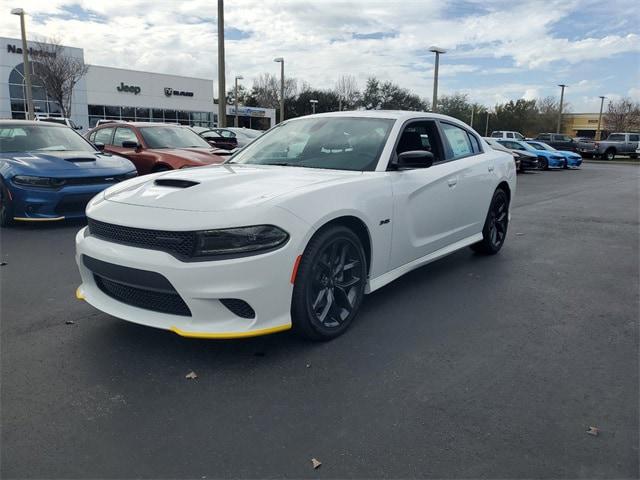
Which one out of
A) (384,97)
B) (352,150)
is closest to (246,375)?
(352,150)

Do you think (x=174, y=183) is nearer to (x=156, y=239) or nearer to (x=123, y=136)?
(x=156, y=239)

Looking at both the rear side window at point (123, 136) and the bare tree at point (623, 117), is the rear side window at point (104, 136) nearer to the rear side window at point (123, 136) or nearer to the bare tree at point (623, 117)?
the rear side window at point (123, 136)

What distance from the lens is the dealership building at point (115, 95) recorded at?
4222 centimetres

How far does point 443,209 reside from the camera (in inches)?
183

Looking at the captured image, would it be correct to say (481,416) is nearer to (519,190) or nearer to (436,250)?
(436,250)

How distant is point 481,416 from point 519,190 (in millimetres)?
12992

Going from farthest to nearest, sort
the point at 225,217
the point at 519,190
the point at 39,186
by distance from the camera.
A: the point at 519,190
the point at 39,186
the point at 225,217

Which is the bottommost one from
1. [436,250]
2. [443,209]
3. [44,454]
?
[44,454]

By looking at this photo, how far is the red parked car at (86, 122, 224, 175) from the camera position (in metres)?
8.99

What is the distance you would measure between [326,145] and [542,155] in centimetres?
2194

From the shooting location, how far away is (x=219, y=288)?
2.92 m

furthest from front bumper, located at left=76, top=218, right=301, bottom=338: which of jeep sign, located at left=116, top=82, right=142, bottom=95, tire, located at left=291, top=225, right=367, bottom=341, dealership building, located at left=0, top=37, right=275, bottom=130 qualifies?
jeep sign, located at left=116, top=82, right=142, bottom=95

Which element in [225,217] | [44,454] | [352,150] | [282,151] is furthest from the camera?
[282,151]

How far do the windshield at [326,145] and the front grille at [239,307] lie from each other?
1.53 metres
